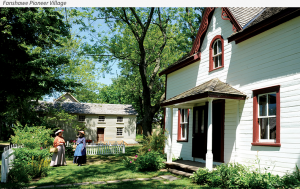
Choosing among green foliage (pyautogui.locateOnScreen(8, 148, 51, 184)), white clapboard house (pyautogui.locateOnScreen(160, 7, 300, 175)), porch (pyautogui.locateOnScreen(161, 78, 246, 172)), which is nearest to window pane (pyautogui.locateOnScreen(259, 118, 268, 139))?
white clapboard house (pyautogui.locateOnScreen(160, 7, 300, 175))

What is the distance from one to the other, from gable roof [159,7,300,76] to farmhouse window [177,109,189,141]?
101 inches

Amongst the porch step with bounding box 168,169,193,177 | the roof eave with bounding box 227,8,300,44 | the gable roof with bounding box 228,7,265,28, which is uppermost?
the gable roof with bounding box 228,7,265,28

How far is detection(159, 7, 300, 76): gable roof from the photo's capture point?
7172 mm

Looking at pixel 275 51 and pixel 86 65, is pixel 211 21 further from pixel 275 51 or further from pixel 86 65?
pixel 86 65

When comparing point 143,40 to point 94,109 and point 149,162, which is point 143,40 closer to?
point 149,162

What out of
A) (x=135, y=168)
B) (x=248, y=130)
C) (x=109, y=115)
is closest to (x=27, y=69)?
(x=135, y=168)

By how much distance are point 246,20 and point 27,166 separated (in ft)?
33.5

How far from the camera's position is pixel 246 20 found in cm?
927

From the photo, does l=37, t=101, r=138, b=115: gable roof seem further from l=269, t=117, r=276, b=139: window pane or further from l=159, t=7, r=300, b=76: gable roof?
l=269, t=117, r=276, b=139: window pane

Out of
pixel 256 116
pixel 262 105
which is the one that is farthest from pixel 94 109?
pixel 262 105

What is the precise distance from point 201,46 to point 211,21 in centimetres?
125

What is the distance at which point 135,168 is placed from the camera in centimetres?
1096

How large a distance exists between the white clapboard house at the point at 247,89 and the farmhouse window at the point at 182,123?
16.1 inches

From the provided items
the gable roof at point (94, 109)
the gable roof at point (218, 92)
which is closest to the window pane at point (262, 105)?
the gable roof at point (218, 92)
